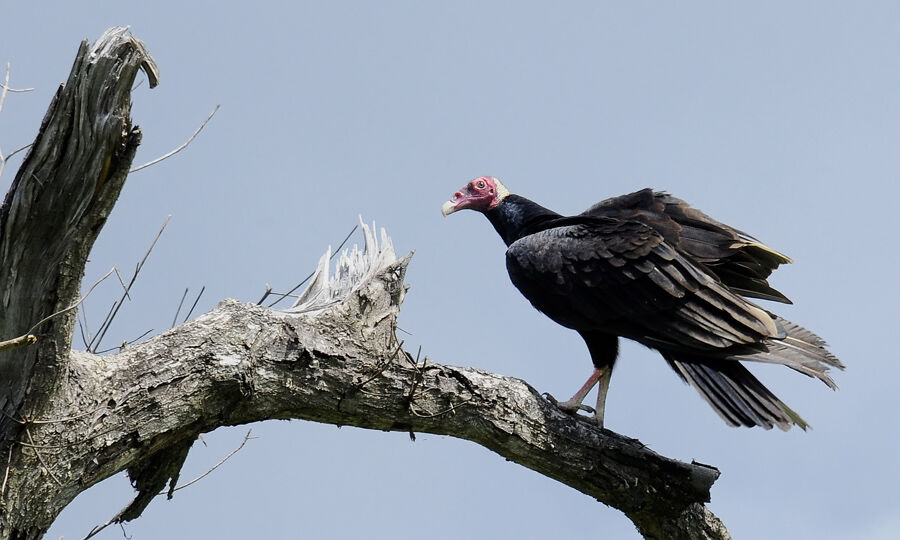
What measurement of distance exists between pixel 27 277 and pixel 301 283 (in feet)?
4.60

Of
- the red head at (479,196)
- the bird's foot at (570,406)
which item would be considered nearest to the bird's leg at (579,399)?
the bird's foot at (570,406)

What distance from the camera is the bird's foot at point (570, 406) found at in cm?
330

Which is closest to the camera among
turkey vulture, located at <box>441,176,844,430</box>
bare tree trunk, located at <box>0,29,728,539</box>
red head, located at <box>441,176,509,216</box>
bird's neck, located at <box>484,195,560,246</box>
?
bare tree trunk, located at <box>0,29,728,539</box>

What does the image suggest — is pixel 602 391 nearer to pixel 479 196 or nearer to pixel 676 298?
pixel 676 298

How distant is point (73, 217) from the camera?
6.81 ft

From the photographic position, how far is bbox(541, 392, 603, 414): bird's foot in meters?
3.30

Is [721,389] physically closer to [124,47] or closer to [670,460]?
[670,460]

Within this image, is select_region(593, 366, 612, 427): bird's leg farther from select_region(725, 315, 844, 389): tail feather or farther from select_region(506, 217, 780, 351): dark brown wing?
select_region(725, 315, 844, 389): tail feather

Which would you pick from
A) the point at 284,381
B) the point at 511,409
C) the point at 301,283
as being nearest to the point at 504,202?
the point at 301,283

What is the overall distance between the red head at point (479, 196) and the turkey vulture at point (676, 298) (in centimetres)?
94

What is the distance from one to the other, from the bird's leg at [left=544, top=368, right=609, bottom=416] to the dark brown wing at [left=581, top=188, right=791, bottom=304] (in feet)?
2.10

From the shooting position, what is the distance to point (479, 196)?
496 cm

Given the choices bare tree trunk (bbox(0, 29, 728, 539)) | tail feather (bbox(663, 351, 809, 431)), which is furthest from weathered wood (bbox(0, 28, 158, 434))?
tail feather (bbox(663, 351, 809, 431))

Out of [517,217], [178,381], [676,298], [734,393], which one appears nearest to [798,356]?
[734,393]
